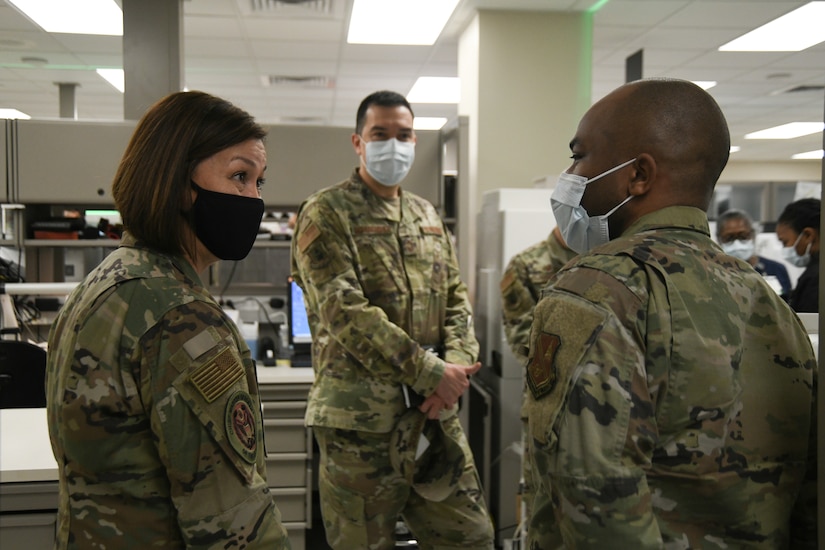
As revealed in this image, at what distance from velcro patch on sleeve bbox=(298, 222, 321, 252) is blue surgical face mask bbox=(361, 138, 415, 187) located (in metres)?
0.31

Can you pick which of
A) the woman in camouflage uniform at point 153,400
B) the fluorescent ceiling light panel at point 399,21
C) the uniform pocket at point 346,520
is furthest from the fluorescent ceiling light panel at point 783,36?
the woman in camouflage uniform at point 153,400

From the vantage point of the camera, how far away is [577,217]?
112 cm

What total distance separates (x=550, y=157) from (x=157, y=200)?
3532 mm

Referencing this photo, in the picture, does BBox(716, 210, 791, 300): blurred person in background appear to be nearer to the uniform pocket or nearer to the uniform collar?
the uniform pocket

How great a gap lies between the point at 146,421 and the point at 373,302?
1178mm

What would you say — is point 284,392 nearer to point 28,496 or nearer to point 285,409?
point 285,409

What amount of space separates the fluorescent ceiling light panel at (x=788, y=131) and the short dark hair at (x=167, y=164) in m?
8.56

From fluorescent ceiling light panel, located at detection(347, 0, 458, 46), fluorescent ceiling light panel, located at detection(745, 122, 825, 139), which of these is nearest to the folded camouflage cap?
fluorescent ceiling light panel, located at detection(347, 0, 458, 46)

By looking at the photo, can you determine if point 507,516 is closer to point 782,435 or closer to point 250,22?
point 782,435

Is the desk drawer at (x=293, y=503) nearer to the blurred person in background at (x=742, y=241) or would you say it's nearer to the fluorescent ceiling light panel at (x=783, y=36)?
the blurred person in background at (x=742, y=241)

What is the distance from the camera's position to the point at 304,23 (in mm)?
4352

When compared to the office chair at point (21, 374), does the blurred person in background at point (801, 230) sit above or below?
above

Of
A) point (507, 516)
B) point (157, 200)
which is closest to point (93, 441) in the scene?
point (157, 200)

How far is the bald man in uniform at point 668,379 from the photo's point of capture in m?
0.81
